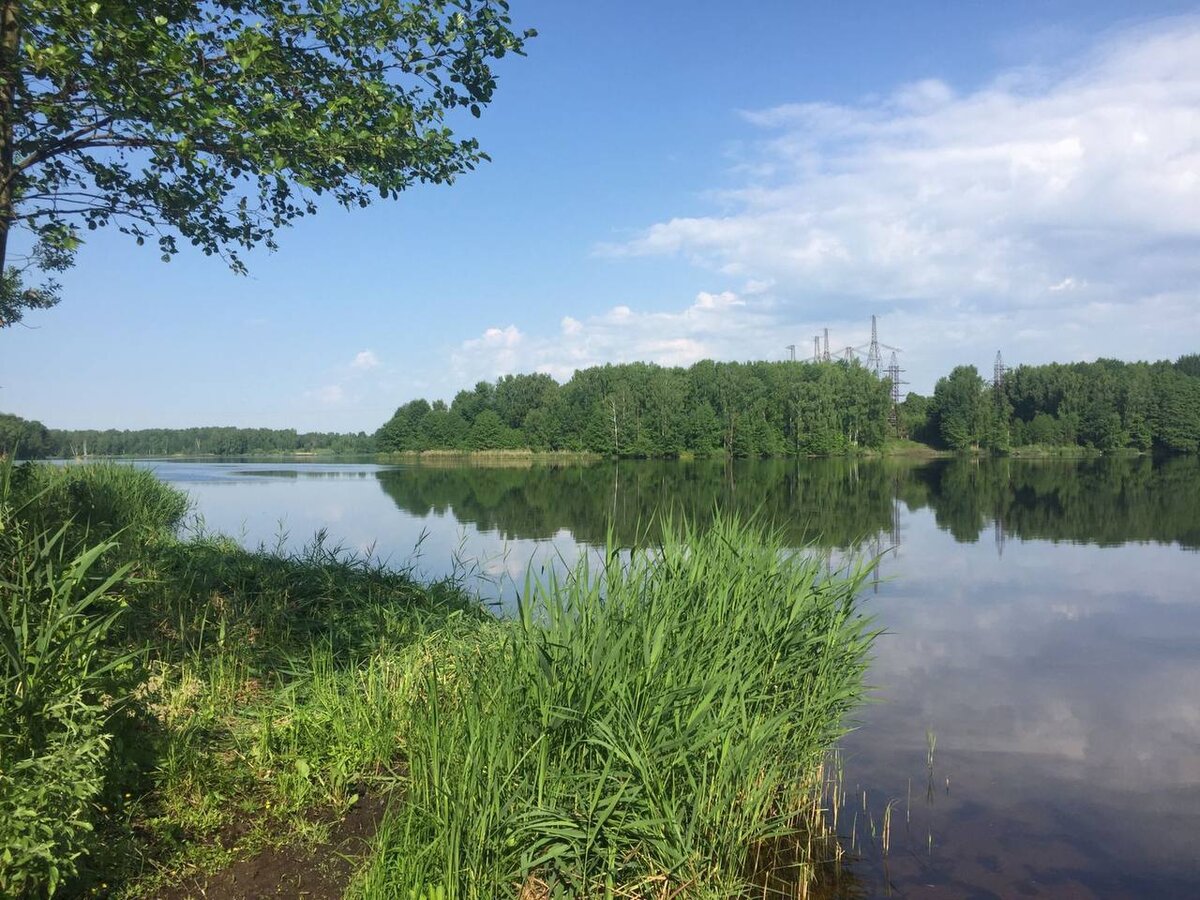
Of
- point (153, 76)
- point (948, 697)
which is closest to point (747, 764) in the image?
point (948, 697)

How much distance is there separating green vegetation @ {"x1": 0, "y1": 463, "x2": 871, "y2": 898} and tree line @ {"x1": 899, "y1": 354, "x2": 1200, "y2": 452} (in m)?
108

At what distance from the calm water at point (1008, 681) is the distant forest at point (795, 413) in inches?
2809

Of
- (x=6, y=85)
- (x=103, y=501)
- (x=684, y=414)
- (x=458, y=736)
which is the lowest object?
(x=458, y=736)

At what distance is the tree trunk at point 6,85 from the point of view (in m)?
5.55

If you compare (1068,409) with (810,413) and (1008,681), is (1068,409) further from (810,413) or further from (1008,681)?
(1008,681)

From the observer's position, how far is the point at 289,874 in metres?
4.25

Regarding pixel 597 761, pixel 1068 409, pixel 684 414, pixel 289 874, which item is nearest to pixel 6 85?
pixel 289 874

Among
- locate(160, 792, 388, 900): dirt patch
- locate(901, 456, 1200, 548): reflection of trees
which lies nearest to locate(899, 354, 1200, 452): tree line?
locate(901, 456, 1200, 548): reflection of trees

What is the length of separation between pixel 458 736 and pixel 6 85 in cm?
560

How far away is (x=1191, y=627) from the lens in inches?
517

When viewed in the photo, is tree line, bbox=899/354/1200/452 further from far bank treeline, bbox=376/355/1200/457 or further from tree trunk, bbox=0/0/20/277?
tree trunk, bbox=0/0/20/277

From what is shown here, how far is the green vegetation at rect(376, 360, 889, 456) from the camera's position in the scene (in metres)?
99.8

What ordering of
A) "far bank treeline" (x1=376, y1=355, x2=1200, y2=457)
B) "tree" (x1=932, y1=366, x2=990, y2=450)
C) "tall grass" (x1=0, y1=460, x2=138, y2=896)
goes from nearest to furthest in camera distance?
"tall grass" (x1=0, y1=460, x2=138, y2=896) < "far bank treeline" (x1=376, y1=355, x2=1200, y2=457) < "tree" (x1=932, y1=366, x2=990, y2=450)

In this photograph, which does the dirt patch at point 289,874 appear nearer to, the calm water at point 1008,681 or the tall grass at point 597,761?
the tall grass at point 597,761
